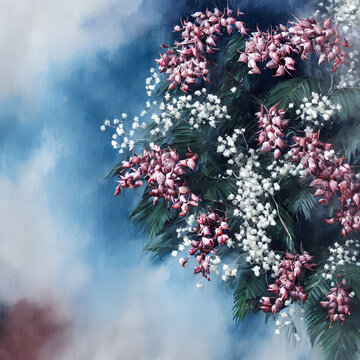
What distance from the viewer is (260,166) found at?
64.3 inches

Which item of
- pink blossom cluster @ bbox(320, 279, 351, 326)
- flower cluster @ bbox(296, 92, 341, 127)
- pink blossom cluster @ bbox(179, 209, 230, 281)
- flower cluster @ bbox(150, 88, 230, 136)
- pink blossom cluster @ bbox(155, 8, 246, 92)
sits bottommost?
pink blossom cluster @ bbox(320, 279, 351, 326)

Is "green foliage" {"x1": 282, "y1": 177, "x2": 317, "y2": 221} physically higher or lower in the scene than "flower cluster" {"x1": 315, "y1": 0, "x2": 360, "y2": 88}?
lower

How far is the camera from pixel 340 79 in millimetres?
1616

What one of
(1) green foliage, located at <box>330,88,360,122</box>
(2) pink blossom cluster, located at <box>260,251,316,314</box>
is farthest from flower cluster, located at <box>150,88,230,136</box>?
(2) pink blossom cluster, located at <box>260,251,316,314</box>

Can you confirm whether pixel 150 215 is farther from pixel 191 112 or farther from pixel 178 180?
pixel 191 112

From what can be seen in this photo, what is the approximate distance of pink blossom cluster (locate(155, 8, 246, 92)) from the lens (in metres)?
1.64

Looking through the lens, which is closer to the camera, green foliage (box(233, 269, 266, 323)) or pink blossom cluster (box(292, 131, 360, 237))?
pink blossom cluster (box(292, 131, 360, 237))

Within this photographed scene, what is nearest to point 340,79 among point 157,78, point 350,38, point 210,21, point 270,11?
point 350,38

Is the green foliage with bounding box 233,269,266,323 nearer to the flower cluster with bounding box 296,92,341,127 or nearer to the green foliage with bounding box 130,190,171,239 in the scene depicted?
the green foliage with bounding box 130,190,171,239

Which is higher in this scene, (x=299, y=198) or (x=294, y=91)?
(x=294, y=91)

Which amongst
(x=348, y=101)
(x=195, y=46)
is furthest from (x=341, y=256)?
(x=195, y=46)

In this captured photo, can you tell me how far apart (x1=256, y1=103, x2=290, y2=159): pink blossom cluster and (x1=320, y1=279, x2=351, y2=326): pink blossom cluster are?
1.53 ft

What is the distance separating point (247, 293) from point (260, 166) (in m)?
0.43

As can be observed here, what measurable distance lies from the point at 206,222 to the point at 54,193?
553mm
